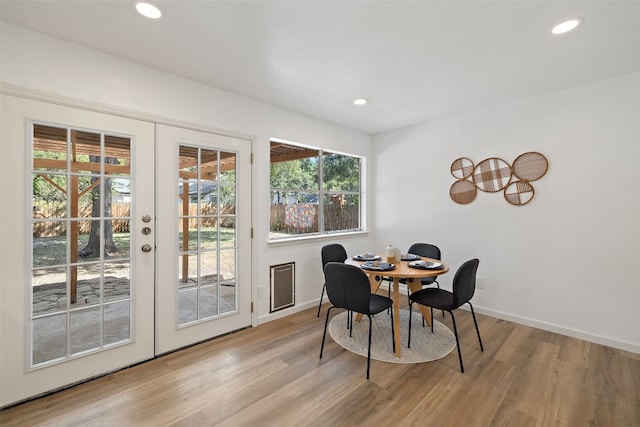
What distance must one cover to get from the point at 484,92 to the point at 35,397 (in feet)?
14.8

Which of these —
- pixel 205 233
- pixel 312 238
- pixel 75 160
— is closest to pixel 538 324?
pixel 312 238

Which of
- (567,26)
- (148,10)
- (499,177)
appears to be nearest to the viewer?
(148,10)

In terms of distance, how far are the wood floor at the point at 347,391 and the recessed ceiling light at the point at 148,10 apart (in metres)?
2.49

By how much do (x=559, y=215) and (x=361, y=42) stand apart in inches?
104

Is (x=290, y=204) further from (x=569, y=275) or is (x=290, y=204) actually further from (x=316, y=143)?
(x=569, y=275)

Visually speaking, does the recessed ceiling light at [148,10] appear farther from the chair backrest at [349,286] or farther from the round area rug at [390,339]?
the round area rug at [390,339]

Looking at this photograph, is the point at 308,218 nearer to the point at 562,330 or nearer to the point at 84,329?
the point at 84,329

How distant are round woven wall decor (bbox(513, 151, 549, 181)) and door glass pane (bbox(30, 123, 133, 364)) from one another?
383 cm

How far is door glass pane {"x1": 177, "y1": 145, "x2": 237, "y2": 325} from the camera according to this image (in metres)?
2.63

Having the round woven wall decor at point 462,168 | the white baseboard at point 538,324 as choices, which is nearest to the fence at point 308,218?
the white baseboard at point 538,324

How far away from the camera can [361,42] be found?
2.09 m

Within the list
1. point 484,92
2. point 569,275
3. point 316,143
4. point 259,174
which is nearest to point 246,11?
point 259,174

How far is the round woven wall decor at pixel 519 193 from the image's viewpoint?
3.10 m

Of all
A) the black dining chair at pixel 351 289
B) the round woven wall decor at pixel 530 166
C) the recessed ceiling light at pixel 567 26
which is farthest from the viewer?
the round woven wall decor at pixel 530 166
